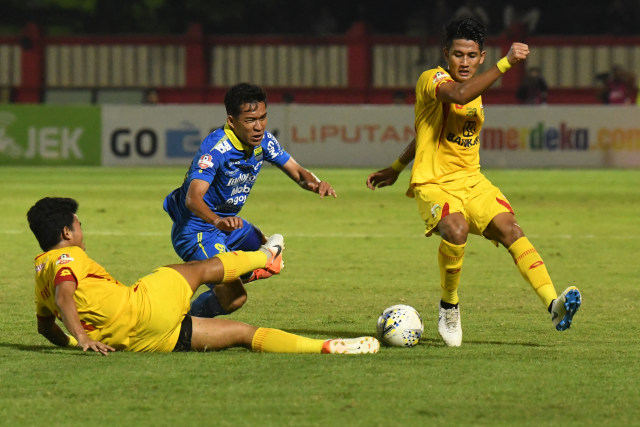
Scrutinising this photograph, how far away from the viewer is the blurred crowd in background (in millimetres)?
33531

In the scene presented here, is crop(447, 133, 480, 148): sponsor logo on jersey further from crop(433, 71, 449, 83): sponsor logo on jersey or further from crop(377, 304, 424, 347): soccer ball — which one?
crop(377, 304, 424, 347): soccer ball

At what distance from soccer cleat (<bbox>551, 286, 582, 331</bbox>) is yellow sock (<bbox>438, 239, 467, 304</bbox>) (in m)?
0.61

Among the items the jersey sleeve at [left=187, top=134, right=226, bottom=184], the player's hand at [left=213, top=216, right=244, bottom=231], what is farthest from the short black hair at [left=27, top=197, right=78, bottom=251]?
the jersey sleeve at [left=187, top=134, right=226, bottom=184]

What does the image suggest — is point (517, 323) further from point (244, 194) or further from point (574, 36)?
point (574, 36)

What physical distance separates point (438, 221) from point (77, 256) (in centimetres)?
211

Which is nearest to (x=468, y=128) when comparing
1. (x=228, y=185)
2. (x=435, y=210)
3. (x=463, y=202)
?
(x=463, y=202)

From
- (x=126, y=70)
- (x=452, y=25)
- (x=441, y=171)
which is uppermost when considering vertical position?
(x=452, y=25)

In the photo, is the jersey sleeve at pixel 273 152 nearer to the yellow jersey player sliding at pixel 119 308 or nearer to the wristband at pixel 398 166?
the wristband at pixel 398 166

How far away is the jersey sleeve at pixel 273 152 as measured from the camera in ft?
25.3

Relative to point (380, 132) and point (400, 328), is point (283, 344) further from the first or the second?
point (380, 132)

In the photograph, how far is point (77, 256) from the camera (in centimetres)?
625

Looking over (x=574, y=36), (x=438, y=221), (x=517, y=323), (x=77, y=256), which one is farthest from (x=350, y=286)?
(x=574, y=36)

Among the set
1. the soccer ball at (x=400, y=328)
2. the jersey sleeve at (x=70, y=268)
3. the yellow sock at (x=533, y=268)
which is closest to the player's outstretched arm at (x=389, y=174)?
the yellow sock at (x=533, y=268)

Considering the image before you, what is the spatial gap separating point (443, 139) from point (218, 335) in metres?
1.87
